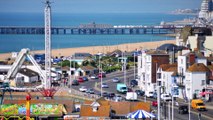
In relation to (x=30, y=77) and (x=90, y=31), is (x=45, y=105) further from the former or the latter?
(x=90, y=31)

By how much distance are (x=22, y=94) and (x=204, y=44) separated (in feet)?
47.2

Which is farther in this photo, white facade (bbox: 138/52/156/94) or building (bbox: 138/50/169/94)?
building (bbox: 138/50/169/94)

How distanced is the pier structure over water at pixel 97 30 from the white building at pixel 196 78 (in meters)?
99.1

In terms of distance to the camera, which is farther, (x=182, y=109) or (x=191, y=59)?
(x=191, y=59)

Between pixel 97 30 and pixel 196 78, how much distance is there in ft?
381

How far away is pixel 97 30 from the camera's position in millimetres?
152625

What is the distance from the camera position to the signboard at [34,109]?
2791cm

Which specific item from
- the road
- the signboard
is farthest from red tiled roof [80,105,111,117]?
the road

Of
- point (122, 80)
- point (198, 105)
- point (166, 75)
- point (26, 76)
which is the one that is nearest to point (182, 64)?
point (166, 75)

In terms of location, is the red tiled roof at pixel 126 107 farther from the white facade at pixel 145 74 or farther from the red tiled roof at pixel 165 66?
the white facade at pixel 145 74

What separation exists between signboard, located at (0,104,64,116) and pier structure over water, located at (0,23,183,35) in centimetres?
10744

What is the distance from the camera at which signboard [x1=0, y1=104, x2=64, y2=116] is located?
91.6 ft

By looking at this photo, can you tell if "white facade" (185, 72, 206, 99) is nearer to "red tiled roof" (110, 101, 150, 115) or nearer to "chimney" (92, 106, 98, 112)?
"red tiled roof" (110, 101, 150, 115)

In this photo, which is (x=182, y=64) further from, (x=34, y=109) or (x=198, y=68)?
(x=34, y=109)
